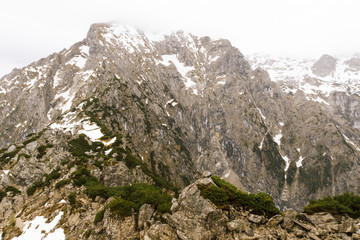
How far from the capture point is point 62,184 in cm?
2859

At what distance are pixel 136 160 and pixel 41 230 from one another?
4583 centimetres

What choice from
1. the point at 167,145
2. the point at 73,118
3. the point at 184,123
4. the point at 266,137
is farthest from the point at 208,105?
the point at 73,118

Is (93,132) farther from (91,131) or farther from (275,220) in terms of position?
(275,220)

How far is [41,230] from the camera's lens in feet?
72.0

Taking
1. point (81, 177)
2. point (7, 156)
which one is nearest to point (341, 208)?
point (81, 177)

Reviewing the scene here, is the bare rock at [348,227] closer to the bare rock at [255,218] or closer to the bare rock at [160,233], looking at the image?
the bare rock at [255,218]

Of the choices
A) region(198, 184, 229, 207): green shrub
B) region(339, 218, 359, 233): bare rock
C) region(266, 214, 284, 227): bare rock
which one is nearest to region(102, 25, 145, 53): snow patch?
region(198, 184, 229, 207): green shrub

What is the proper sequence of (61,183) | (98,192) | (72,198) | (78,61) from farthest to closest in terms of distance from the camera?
(78,61), (61,183), (98,192), (72,198)

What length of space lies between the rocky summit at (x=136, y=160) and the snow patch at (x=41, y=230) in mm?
129

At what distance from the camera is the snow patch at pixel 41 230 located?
20906mm

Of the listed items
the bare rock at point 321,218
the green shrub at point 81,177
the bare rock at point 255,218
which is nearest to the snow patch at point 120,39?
the green shrub at point 81,177

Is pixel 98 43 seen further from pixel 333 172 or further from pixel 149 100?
pixel 333 172

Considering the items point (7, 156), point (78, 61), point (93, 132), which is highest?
point (78, 61)

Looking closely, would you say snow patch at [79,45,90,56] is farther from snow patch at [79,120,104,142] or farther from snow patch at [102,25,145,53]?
snow patch at [79,120,104,142]
